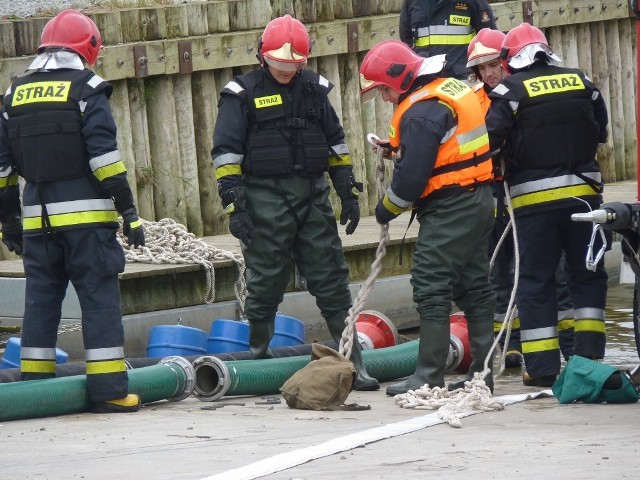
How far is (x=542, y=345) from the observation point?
855cm

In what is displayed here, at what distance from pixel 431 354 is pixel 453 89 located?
1370mm

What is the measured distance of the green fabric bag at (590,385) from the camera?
7543 millimetres

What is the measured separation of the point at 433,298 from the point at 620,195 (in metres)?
6.26

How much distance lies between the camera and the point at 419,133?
771cm

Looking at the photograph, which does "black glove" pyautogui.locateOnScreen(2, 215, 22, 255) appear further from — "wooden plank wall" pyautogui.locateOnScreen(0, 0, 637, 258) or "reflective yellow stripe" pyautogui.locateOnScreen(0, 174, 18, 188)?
"wooden plank wall" pyautogui.locateOnScreen(0, 0, 637, 258)

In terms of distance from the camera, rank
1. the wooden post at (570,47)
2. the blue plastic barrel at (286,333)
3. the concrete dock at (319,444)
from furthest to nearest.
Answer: the wooden post at (570,47) → the blue plastic barrel at (286,333) → the concrete dock at (319,444)

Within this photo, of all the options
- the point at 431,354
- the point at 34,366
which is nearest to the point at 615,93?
the point at 431,354

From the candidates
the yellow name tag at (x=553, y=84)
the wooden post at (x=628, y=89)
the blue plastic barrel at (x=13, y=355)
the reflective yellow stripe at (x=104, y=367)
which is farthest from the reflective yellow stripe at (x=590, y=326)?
the wooden post at (x=628, y=89)

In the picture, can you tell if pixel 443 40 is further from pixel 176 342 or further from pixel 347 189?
pixel 176 342

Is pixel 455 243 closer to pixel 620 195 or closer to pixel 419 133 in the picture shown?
pixel 419 133

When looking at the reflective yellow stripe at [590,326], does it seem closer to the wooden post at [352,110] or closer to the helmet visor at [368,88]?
the helmet visor at [368,88]

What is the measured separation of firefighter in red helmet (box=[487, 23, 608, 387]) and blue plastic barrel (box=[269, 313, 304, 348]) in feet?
5.41

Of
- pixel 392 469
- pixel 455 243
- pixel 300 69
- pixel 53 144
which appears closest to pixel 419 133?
pixel 455 243

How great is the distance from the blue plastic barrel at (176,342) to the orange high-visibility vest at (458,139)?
200 centimetres
